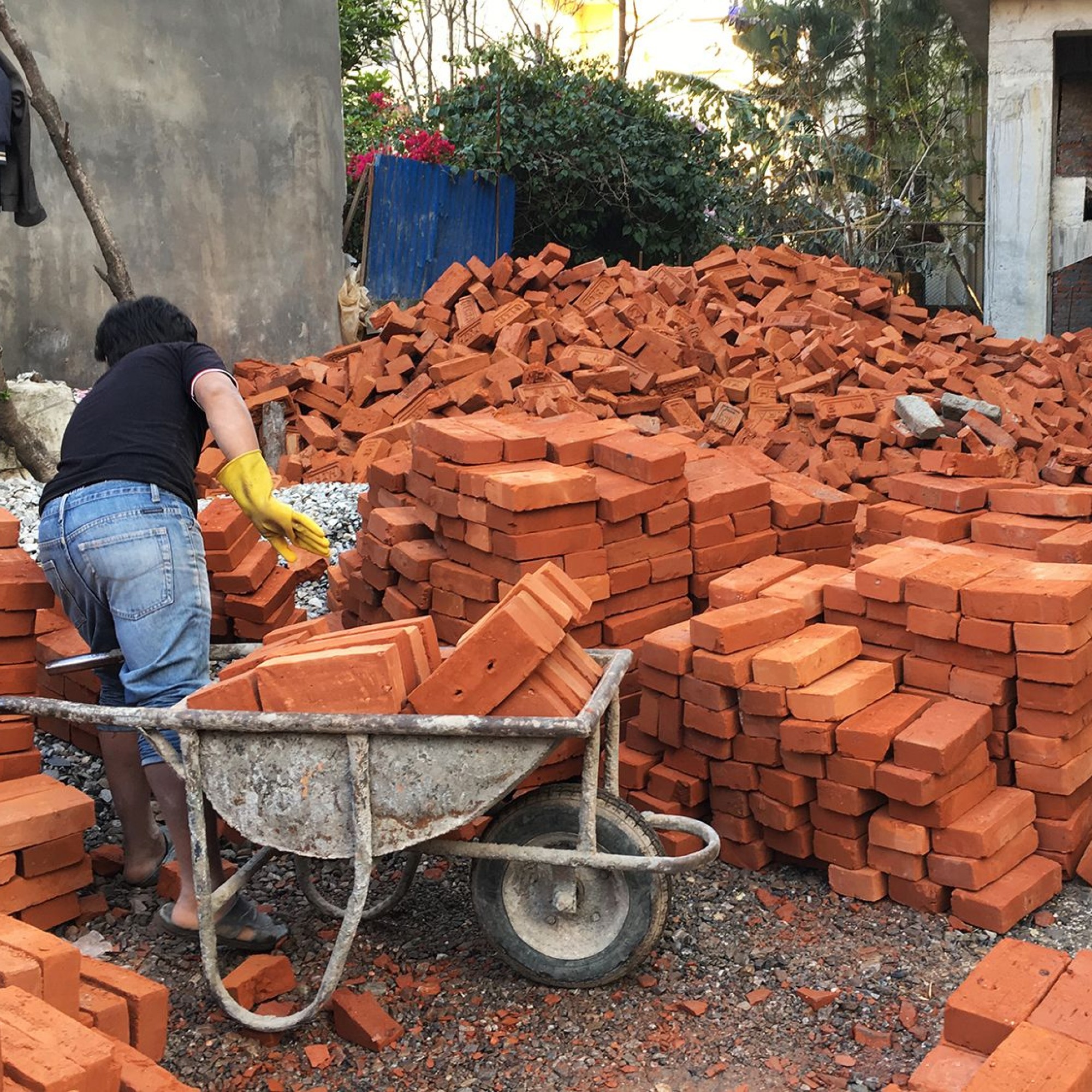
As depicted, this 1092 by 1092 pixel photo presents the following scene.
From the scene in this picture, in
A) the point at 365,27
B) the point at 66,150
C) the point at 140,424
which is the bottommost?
→ the point at 140,424

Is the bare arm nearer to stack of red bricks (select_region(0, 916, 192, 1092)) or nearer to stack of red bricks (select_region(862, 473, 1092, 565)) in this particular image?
stack of red bricks (select_region(0, 916, 192, 1092))

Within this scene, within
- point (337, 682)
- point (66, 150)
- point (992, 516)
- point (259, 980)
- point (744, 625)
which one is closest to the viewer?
point (337, 682)

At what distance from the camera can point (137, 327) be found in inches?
171

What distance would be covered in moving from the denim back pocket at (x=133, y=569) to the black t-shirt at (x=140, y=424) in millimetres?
205

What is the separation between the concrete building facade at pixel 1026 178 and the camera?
43.9ft

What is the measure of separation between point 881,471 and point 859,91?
16.7 meters

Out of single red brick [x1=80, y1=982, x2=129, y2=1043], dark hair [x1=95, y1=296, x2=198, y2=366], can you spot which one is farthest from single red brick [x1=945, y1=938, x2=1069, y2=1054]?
dark hair [x1=95, y1=296, x2=198, y2=366]

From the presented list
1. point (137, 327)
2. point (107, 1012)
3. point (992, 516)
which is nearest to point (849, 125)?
point (992, 516)

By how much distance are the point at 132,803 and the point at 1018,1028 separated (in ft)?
9.66

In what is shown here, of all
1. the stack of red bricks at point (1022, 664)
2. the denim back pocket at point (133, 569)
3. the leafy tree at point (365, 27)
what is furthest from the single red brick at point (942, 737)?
the leafy tree at point (365, 27)

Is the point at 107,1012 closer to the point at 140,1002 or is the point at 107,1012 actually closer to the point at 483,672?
the point at 140,1002

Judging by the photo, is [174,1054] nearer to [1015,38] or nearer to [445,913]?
[445,913]

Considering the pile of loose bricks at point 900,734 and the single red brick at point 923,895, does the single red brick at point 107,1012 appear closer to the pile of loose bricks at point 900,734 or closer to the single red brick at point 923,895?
the pile of loose bricks at point 900,734

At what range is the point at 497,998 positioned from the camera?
379cm
